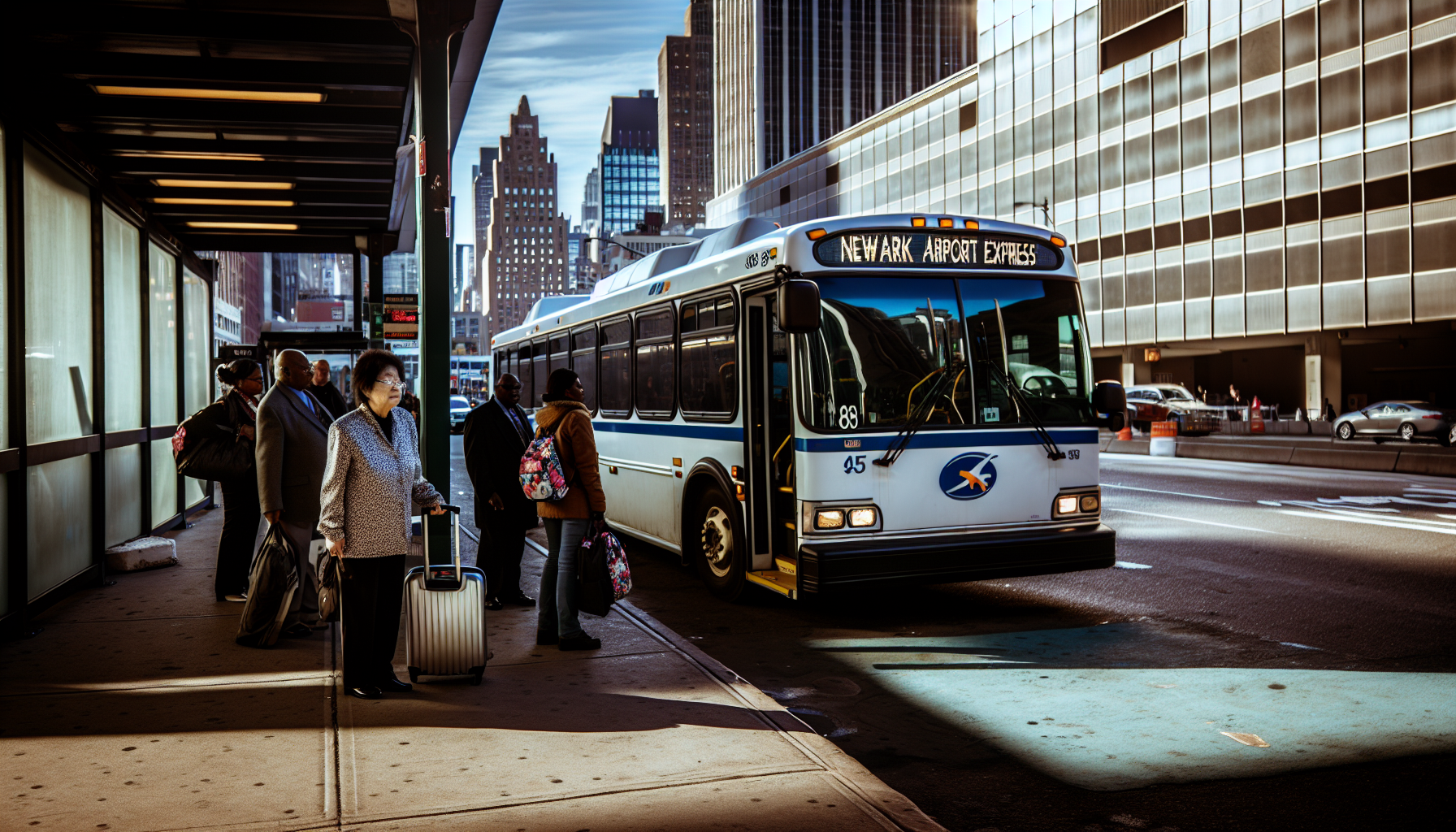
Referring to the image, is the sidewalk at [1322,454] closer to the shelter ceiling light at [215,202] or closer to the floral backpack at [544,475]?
the shelter ceiling light at [215,202]

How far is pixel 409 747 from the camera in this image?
488 centimetres

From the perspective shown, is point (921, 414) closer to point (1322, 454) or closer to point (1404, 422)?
point (1322, 454)

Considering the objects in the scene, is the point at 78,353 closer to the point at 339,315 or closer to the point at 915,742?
the point at 915,742

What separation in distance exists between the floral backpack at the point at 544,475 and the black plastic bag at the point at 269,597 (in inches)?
65.8

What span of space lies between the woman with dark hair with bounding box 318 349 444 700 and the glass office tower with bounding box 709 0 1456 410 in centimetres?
4329

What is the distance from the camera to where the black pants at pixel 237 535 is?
27.2ft

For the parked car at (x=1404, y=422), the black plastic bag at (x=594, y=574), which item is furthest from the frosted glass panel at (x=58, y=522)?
the parked car at (x=1404, y=422)

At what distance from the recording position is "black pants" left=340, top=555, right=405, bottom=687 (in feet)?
18.3

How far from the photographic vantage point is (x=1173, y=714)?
556 centimetres

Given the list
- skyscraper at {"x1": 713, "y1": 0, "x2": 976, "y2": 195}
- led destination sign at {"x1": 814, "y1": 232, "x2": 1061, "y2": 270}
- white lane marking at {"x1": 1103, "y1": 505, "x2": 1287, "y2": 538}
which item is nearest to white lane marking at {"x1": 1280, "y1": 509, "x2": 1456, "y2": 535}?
white lane marking at {"x1": 1103, "y1": 505, "x2": 1287, "y2": 538}

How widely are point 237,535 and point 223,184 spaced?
227 inches

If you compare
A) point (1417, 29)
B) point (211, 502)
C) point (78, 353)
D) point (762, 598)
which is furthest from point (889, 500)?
point (1417, 29)

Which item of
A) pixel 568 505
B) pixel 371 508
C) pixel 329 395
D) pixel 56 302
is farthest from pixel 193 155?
pixel 371 508

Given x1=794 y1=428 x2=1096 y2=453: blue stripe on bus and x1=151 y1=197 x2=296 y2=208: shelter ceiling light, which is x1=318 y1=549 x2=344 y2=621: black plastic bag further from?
Answer: x1=151 y1=197 x2=296 y2=208: shelter ceiling light
